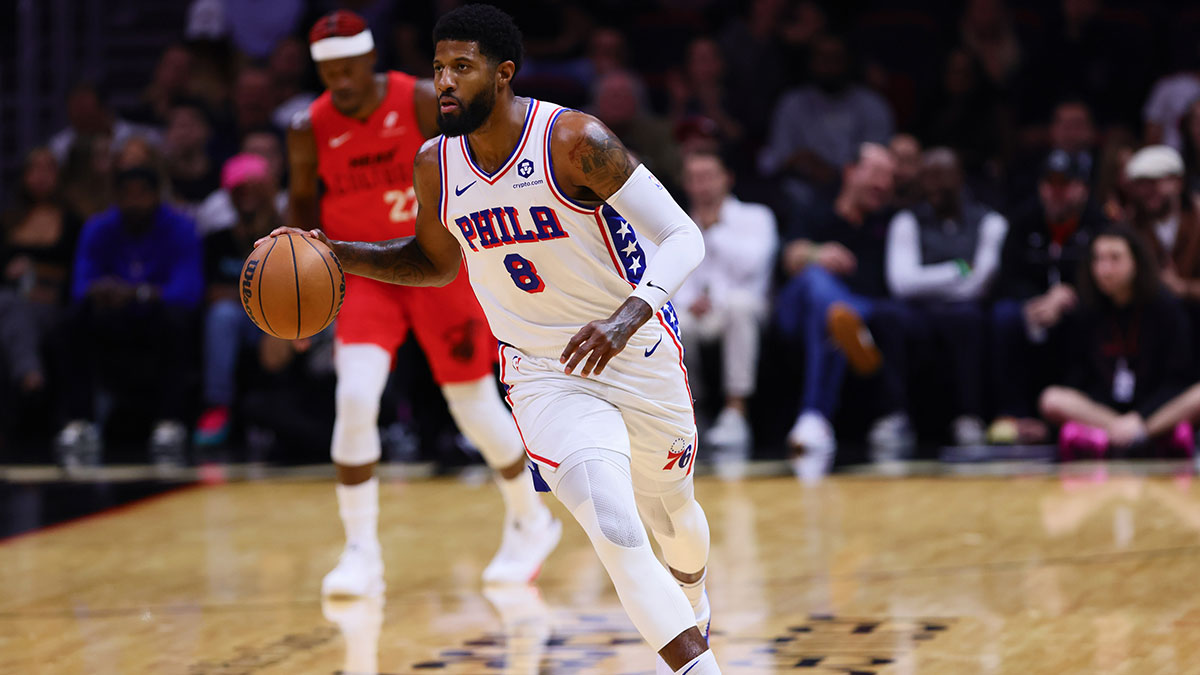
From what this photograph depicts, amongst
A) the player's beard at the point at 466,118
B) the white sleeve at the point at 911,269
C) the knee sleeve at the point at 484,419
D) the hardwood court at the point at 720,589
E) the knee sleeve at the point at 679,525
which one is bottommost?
the hardwood court at the point at 720,589

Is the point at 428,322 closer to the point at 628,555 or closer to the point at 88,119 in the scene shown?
the point at 628,555

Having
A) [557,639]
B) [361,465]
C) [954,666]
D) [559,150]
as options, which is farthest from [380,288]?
[954,666]

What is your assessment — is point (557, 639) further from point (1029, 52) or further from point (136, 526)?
point (1029, 52)

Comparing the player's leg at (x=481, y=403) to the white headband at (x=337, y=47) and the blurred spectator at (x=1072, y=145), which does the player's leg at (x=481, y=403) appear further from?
the blurred spectator at (x=1072, y=145)

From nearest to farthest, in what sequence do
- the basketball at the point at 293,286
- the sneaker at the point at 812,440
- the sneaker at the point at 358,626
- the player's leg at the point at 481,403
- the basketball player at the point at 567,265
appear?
the basketball player at the point at 567,265, the basketball at the point at 293,286, the sneaker at the point at 358,626, the player's leg at the point at 481,403, the sneaker at the point at 812,440

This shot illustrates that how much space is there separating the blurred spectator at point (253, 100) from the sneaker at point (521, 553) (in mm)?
6364

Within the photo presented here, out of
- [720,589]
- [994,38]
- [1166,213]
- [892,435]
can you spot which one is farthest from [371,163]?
[994,38]

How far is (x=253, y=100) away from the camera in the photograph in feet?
38.3

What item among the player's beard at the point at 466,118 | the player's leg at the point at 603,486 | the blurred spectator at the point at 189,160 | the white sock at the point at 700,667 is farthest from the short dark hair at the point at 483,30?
the blurred spectator at the point at 189,160

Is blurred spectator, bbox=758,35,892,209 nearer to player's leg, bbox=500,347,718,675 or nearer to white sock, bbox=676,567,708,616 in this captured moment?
white sock, bbox=676,567,708,616

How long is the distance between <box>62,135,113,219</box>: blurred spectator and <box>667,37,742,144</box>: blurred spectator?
4416 millimetres

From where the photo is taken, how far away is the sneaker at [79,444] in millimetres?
10062

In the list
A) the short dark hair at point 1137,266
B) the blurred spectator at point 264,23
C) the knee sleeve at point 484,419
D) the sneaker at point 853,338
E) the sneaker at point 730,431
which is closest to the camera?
the knee sleeve at point 484,419

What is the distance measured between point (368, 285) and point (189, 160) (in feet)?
20.3
